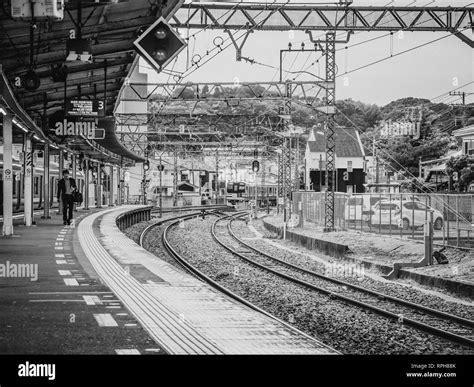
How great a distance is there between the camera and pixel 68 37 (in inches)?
667

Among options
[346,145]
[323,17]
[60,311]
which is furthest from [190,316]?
[346,145]

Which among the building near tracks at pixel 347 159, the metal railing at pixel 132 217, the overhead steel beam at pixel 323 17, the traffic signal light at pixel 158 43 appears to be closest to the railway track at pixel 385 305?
the traffic signal light at pixel 158 43

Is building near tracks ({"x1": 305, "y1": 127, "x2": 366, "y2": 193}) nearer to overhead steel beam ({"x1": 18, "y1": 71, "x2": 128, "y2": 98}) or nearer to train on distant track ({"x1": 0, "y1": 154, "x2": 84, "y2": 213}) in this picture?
train on distant track ({"x1": 0, "y1": 154, "x2": 84, "y2": 213})

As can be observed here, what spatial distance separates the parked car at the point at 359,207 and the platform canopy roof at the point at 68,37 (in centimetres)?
1005

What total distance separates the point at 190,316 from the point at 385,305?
5.83m

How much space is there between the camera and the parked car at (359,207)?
27828 mm

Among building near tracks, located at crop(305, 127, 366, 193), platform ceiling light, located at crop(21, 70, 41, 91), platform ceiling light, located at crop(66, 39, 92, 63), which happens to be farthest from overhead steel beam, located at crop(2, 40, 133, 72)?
building near tracks, located at crop(305, 127, 366, 193)

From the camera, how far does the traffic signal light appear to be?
13180 mm

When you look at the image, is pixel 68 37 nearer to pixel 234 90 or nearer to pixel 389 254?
pixel 389 254

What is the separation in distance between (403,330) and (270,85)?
2293 centimetres

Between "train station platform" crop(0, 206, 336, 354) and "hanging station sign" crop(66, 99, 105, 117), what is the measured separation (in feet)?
23.6

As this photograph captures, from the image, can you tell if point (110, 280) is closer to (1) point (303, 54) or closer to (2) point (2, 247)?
(2) point (2, 247)

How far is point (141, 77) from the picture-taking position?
45.8 metres
